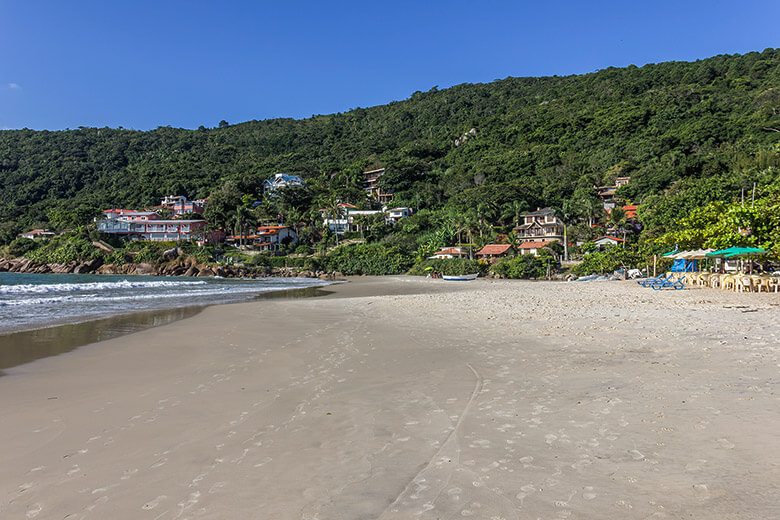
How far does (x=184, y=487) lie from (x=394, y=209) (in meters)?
83.6

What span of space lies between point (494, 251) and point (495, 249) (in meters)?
0.65

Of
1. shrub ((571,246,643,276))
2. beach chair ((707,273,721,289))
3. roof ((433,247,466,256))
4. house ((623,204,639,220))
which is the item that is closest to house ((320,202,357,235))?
roof ((433,247,466,256))

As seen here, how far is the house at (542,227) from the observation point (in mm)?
61062

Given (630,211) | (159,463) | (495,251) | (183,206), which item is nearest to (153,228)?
(183,206)

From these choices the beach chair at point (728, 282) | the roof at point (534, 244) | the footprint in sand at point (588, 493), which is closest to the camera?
the footprint in sand at point (588, 493)

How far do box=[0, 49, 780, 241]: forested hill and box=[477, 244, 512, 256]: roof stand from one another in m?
18.4

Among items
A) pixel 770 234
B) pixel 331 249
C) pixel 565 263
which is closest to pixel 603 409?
pixel 770 234

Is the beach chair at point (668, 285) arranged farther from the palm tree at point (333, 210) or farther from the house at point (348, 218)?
the palm tree at point (333, 210)

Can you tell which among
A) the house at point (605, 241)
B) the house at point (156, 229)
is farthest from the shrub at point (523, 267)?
the house at point (156, 229)

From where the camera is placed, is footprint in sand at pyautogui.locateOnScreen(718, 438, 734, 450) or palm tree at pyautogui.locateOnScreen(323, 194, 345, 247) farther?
palm tree at pyautogui.locateOnScreen(323, 194, 345, 247)

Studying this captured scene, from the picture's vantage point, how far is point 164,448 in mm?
5047

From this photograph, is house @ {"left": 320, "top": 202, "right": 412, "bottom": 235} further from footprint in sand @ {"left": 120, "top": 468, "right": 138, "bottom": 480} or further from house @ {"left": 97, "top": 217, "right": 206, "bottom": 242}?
footprint in sand @ {"left": 120, "top": 468, "right": 138, "bottom": 480}

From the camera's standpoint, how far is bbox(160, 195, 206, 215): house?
95.9 meters

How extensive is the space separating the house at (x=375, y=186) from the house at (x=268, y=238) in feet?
78.7
